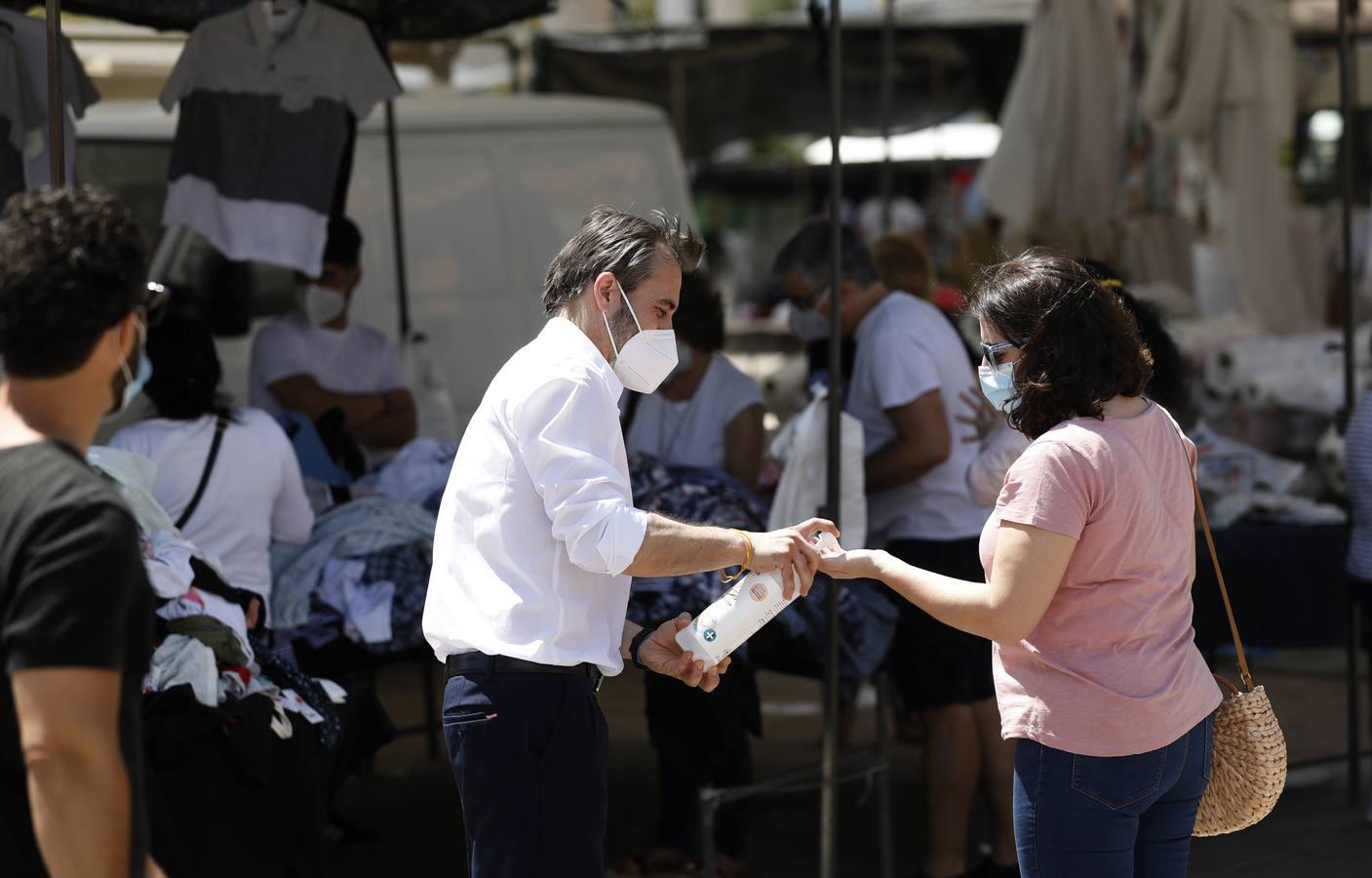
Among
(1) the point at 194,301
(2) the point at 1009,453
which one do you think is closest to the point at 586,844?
(2) the point at 1009,453

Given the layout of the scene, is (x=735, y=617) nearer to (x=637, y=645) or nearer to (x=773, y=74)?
(x=637, y=645)

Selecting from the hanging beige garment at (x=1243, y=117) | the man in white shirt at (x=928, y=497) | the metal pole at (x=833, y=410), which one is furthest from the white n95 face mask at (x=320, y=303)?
the hanging beige garment at (x=1243, y=117)

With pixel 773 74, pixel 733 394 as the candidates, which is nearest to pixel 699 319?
pixel 733 394

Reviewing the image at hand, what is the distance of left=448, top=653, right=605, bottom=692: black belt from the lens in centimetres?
278

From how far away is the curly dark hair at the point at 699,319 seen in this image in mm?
5016

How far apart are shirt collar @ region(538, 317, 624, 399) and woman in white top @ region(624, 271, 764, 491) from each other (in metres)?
2.07

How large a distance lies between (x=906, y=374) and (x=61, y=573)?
3016 mm

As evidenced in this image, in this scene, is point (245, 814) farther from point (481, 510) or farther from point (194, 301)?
point (194, 301)

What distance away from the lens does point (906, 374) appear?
181 inches

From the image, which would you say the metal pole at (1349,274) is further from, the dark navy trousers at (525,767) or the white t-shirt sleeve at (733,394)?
the dark navy trousers at (525,767)

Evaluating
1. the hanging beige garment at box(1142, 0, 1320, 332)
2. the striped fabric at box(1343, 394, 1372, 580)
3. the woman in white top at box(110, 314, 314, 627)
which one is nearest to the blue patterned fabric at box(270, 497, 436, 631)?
the woman in white top at box(110, 314, 314, 627)

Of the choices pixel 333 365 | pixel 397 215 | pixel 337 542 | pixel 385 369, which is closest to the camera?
pixel 337 542

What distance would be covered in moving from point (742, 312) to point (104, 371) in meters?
12.9

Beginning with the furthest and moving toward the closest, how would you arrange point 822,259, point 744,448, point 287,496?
1. point 744,448
2. point 822,259
3. point 287,496
